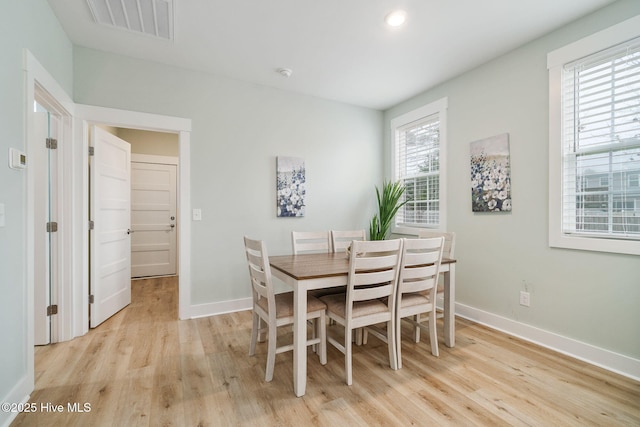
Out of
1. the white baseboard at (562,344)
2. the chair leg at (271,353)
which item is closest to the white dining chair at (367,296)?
the chair leg at (271,353)

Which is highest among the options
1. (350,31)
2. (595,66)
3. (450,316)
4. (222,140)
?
(350,31)

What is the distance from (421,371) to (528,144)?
2099 millimetres

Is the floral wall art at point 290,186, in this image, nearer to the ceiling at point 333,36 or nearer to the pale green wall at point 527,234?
the ceiling at point 333,36

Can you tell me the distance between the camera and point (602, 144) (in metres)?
2.14

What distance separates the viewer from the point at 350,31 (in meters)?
2.40

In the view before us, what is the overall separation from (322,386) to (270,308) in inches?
23.3

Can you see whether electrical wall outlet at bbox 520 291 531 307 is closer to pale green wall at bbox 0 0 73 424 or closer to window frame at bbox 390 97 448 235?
window frame at bbox 390 97 448 235

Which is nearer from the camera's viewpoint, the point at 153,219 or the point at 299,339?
the point at 299,339

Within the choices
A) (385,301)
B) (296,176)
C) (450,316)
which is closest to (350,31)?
(296,176)

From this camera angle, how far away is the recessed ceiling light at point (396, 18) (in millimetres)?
2164

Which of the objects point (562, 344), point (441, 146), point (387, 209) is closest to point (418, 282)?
point (562, 344)

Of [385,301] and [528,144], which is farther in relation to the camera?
[528,144]

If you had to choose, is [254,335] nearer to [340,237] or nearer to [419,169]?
[340,237]

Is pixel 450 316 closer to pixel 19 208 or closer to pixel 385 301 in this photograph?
pixel 385 301
